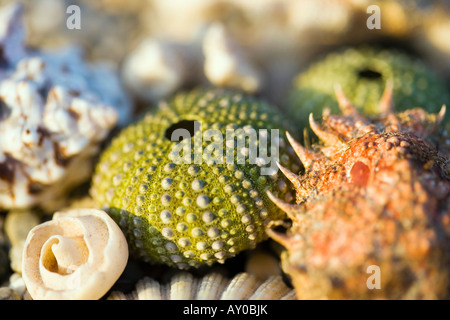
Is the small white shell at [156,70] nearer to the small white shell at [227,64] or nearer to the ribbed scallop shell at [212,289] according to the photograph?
the small white shell at [227,64]

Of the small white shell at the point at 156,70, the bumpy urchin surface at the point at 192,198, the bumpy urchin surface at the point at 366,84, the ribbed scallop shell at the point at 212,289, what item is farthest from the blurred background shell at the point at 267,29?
the ribbed scallop shell at the point at 212,289

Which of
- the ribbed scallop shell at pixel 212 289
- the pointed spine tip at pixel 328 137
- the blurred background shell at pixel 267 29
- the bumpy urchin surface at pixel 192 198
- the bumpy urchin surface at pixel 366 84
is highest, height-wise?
the blurred background shell at pixel 267 29

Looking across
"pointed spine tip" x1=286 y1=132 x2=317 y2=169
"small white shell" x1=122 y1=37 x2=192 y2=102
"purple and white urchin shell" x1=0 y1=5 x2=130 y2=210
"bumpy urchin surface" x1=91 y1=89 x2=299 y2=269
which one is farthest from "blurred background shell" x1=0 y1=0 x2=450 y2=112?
"pointed spine tip" x1=286 y1=132 x2=317 y2=169

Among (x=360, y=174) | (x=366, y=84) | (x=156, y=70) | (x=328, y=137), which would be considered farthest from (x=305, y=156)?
(x=156, y=70)

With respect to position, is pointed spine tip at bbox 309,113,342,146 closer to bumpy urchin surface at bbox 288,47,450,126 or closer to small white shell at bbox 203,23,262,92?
bumpy urchin surface at bbox 288,47,450,126

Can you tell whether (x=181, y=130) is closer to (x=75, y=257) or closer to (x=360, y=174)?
(x=75, y=257)
